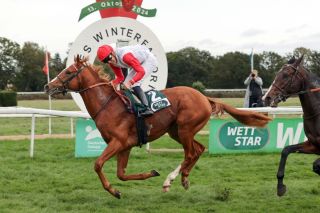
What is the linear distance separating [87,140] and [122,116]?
3.07 meters

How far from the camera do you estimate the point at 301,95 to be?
5738 mm

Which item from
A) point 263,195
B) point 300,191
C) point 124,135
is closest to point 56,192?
point 124,135

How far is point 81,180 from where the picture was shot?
6.78 metres

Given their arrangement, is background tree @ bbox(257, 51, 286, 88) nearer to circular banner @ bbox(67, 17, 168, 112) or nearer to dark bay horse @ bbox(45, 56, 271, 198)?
circular banner @ bbox(67, 17, 168, 112)

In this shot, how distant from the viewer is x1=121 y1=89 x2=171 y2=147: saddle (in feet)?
19.1

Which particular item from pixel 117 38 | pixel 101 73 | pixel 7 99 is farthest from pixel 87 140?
pixel 7 99

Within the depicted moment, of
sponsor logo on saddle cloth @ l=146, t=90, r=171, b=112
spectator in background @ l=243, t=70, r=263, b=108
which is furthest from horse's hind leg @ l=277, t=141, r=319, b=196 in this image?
spectator in background @ l=243, t=70, r=263, b=108

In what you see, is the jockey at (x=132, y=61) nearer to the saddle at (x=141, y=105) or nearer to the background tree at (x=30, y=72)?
the saddle at (x=141, y=105)

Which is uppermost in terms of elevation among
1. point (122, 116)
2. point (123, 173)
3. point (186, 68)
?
point (122, 116)

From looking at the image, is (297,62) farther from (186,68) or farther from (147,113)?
(186,68)

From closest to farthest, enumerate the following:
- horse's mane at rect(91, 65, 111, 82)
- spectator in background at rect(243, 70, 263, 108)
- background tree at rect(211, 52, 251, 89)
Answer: horse's mane at rect(91, 65, 111, 82) < spectator in background at rect(243, 70, 263, 108) < background tree at rect(211, 52, 251, 89)

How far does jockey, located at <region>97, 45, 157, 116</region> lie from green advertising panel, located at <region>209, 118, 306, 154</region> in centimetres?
337

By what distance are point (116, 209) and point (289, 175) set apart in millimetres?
3104

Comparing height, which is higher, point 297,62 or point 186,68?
point 297,62
